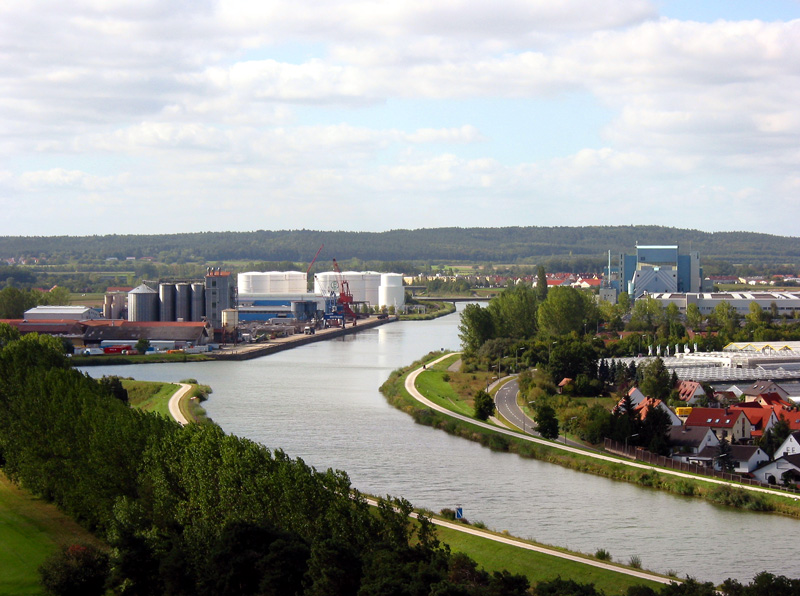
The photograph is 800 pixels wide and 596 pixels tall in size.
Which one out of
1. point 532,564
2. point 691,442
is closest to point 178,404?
point 691,442

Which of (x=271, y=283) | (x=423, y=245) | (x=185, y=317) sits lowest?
(x=185, y=317)

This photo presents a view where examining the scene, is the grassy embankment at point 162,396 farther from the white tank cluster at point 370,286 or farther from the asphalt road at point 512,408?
the white tank cluster at point 370,286

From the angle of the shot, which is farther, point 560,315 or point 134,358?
point 560,315

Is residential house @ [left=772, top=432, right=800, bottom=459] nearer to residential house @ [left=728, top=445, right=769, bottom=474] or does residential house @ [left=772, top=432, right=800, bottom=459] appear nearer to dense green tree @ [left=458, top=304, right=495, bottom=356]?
residential house @ [left=728, top=445, right=769, bottom=474]

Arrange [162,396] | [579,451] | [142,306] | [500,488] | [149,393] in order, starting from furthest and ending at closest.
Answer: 1. [142,306]
2. [149,393]
3. [162,396]
4. [579,451]
5. [500,488]

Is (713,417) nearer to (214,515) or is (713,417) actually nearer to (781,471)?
(781,471)

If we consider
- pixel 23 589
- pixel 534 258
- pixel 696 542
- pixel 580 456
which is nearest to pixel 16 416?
pixel 23 589

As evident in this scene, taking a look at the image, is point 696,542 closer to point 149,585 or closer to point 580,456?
point 580,456
